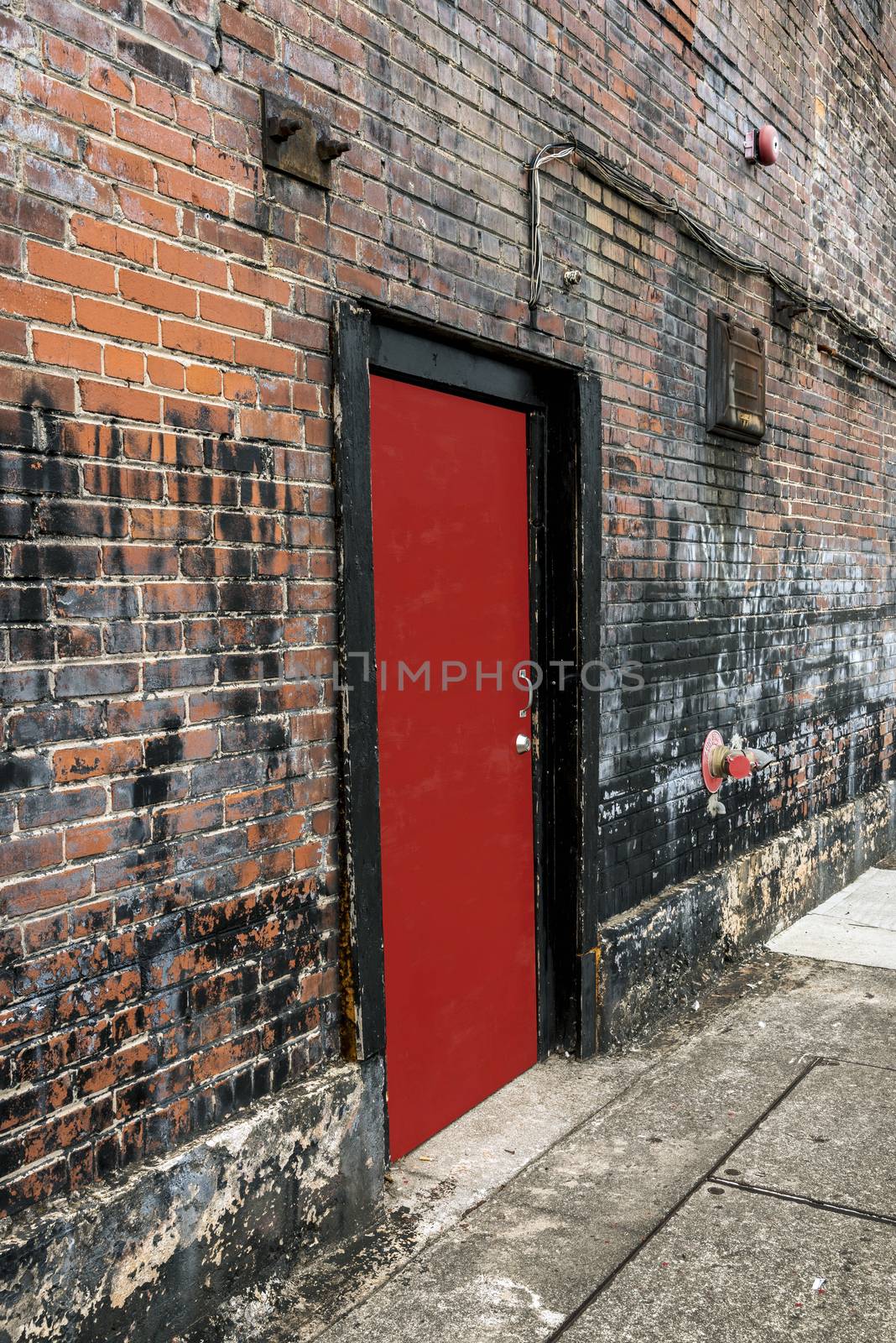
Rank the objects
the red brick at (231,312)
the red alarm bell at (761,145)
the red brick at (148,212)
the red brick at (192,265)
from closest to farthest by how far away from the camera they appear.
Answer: the red brick at (148,212)
the red brick at (192,265)
the red brick at (231,312)
the red alarm bell at (761,145)

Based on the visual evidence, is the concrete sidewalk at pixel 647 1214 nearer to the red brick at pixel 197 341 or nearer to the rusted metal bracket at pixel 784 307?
the red brick at pixel 197 341

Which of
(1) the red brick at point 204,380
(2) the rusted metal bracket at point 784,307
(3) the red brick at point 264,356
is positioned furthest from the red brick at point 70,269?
(2) the rusted metal bracket at point 784,307

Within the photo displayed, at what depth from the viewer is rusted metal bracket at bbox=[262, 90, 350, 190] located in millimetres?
2705

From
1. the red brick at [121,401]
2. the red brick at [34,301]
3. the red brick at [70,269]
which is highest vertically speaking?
the red brick at [70,269]

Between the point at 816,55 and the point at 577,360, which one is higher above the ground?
the point at 816,55

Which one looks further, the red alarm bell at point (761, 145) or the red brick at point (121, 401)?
the red alarm bell at point (761, 145)

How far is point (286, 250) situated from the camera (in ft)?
9.21

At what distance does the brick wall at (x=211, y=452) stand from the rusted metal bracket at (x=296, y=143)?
0.04 m

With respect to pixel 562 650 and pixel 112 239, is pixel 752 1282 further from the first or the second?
pixel 112 239

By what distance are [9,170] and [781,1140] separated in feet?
11.5

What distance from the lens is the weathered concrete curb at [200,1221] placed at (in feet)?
7.13

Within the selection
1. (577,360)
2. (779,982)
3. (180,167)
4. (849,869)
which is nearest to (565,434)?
(577,360)

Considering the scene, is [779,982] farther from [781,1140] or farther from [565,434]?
[565,434]

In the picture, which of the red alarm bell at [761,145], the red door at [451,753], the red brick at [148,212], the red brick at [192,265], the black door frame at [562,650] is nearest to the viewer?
the red brick at [148,212]
